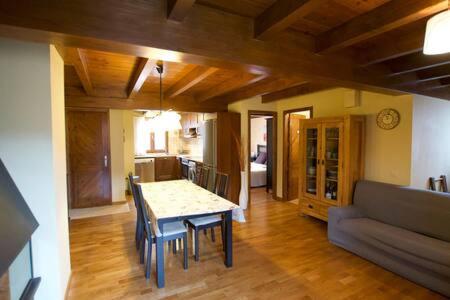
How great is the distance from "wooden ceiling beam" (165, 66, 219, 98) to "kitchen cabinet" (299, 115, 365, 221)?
209cm

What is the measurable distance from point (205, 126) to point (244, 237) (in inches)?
108

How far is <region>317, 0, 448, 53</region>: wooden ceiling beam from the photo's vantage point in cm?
146

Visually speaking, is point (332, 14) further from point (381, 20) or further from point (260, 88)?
point (260, 88)

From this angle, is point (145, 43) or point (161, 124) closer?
point (145, 43)

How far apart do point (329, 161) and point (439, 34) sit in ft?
9.50

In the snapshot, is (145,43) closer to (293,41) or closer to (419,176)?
(293,41)

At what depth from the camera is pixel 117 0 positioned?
139 centimetres

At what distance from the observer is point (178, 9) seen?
4.73 ft

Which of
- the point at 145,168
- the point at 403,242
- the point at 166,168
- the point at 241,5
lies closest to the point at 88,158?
the point at 145,168

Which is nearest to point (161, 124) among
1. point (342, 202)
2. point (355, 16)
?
point (355, 16)

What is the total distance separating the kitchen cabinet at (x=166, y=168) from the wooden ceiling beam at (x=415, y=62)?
6.39 metres

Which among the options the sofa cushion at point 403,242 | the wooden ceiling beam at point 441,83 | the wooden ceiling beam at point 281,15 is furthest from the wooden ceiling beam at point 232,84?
the wooden ceiling beam at point 441,83

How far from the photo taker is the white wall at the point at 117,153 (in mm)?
4988

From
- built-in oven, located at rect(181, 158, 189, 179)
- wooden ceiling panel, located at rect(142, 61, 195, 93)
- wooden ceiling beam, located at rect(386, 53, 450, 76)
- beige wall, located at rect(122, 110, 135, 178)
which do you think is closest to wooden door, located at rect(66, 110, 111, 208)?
beige wall, located at rect(122, 110, 135, 178)
